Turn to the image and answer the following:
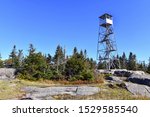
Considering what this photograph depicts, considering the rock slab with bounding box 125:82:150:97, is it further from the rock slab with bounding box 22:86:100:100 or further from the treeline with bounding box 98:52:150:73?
the treeline with bounding box 98:52:150:73

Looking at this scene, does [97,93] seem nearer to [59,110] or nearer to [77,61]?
[59,110]

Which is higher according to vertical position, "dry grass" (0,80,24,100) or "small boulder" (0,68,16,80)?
"small boulder" (0,68,16,80)

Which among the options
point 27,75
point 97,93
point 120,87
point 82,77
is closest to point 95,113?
point 97,93

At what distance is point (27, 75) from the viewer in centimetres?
3538

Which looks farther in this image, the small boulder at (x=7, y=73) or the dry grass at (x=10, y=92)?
the small boulder at (x=7, y=73)

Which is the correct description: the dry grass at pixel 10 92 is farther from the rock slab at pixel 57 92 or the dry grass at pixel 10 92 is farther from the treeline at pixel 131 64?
the treeline at pixel 131 64

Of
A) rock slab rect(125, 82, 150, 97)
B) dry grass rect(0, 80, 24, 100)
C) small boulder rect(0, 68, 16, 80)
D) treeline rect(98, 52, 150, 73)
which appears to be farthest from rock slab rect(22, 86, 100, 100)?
treeline rect(98, 52, 150, 73)

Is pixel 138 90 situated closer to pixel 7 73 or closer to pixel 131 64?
pixel 7 73

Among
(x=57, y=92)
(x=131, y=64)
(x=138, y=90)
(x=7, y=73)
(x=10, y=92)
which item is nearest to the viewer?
(x=57, y=92)

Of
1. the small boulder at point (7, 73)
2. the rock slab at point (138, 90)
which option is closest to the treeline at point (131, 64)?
the small boulder at point (7, 73)

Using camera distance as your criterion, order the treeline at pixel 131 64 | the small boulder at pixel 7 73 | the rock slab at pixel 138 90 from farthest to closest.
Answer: the treeline at pixel 131 64, the small boulder at pixel 7 73, the rock slab at pixel 138 90

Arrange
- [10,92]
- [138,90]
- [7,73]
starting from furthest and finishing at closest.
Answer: [7,73] < [138,90] < [10,92]

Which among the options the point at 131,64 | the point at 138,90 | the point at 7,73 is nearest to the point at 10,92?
the point at 138,90

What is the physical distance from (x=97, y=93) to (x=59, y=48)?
203 ft
